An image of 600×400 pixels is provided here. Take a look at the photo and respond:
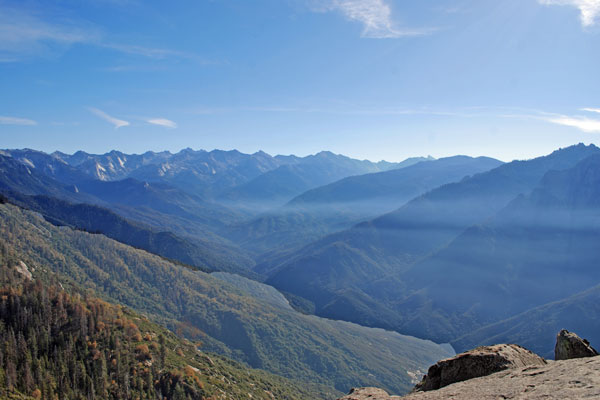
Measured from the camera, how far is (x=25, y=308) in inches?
4579

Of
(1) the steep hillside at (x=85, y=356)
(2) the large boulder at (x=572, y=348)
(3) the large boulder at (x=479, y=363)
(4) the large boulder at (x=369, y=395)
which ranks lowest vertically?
(1) the steep hillside at (x=85, y=356)

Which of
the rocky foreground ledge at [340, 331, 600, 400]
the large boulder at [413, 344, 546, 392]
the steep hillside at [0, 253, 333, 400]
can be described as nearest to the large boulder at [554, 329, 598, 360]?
the rocky foreground ledge at [340, 331, 600, 400]

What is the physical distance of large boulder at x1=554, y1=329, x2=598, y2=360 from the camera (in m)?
22.9

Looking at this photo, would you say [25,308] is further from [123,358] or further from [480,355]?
[480,355]

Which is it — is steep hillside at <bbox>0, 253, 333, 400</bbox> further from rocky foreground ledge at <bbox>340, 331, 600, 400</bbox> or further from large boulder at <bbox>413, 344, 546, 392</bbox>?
large boulder at <bbox>413, 344, 546, 392</bbox>

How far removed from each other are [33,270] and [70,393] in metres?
124

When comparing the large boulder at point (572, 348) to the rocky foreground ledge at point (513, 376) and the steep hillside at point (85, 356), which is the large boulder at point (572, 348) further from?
the steep hillside at point (85, 356)

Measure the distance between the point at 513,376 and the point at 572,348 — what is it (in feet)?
24.4

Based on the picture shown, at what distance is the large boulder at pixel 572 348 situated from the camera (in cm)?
2288

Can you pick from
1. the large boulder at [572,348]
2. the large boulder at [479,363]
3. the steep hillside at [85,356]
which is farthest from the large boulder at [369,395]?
the steep hillside at [85,356]

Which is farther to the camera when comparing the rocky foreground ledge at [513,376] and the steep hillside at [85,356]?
the steep hillside at [85,356]

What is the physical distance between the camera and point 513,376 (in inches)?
748

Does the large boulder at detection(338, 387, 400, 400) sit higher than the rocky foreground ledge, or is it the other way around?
the rocky foreground ledge

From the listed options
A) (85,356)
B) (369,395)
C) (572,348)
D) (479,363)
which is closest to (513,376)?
(479,363)
